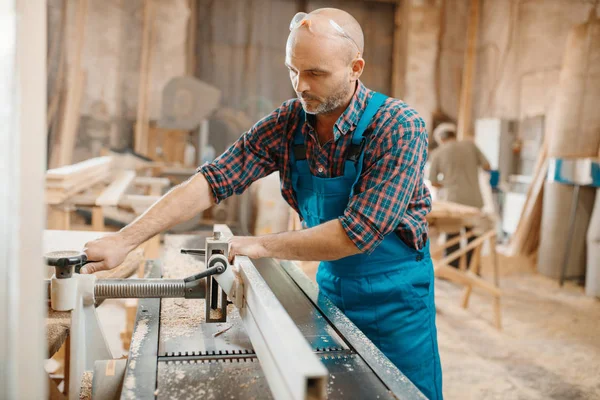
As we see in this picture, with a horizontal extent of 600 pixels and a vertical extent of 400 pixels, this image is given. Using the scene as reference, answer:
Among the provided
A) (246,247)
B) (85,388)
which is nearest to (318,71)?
(246,247)

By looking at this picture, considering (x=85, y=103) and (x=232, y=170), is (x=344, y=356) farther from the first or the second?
(x=85, y=103)

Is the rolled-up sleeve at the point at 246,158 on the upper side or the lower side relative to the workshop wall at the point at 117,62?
lower

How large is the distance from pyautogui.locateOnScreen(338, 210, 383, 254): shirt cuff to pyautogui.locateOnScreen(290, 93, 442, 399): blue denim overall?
0.54ft

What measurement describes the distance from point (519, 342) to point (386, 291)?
8.38 feet

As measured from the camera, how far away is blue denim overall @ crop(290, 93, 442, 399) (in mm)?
1738

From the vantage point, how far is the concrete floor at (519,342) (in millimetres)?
3066

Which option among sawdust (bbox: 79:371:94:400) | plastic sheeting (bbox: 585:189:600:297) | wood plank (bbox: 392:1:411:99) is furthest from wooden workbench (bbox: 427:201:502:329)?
wood plank (bbox: 392:1:411:99)

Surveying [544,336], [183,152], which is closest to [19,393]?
[544,336]

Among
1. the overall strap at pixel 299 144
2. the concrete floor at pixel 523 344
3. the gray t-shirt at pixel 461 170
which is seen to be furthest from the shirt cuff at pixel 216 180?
the gray t-shirt at pixel 461 170

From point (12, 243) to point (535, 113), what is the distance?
6.46 meters

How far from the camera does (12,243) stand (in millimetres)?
616

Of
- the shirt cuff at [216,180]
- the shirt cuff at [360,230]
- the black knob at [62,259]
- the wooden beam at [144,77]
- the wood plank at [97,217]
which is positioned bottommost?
the wood plank at [97,217]

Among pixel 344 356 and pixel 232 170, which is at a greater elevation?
pixel 232 170

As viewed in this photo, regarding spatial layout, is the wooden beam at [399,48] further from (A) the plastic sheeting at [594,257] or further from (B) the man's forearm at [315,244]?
(B) the man's forearm at [315,244]
